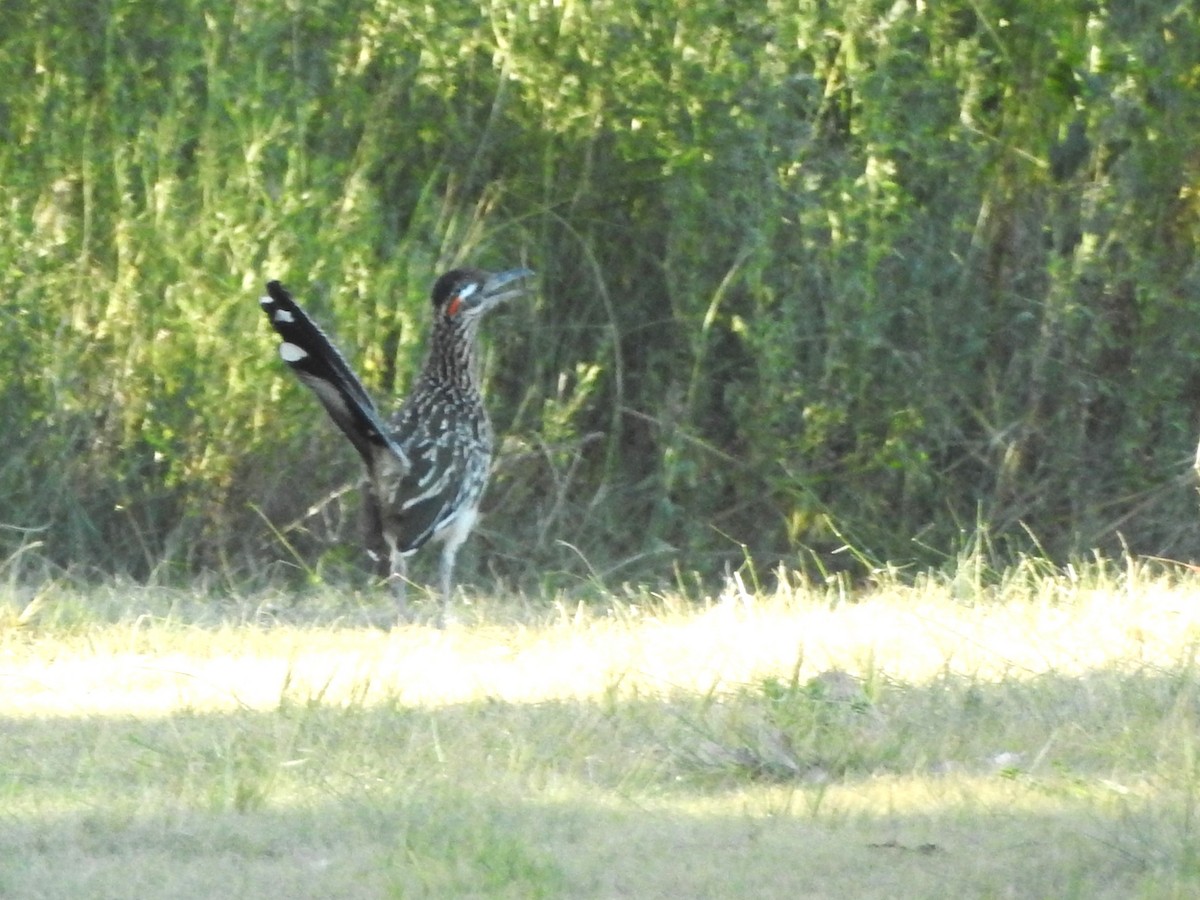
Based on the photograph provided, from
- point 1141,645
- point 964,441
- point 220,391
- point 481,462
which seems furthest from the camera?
point 964,441

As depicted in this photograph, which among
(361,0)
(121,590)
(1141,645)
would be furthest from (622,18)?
(1141,645)

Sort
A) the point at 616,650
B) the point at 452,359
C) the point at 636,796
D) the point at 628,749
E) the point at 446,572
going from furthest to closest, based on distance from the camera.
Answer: the point at 452,359 < the point at 446,572 < the point at 616,650 < the point at 628,749 < the point at 636,796

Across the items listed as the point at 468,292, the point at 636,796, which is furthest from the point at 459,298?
the point at 636,796

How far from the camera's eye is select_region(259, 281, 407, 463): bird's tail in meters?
7.62

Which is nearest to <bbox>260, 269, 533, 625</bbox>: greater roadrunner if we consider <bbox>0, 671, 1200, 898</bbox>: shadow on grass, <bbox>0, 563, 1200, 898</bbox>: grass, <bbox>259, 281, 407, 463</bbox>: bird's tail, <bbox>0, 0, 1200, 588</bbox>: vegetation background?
<bbox>259, 281, 407, 463</bbox>: bird's tail

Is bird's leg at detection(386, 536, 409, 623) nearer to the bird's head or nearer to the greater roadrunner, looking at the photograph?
the greater roadrunner

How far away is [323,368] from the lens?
308 inches

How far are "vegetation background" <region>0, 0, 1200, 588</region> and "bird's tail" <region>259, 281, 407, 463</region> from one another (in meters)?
1.45

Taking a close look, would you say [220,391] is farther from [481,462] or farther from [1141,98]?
[1141,98]

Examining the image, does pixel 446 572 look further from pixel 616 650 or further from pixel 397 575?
pixel 616 650

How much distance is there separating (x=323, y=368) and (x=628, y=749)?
2.76m

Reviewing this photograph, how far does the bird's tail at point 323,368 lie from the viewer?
762 centimetres

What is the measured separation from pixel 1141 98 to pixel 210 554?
192 inches

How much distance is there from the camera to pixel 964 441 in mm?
10633
